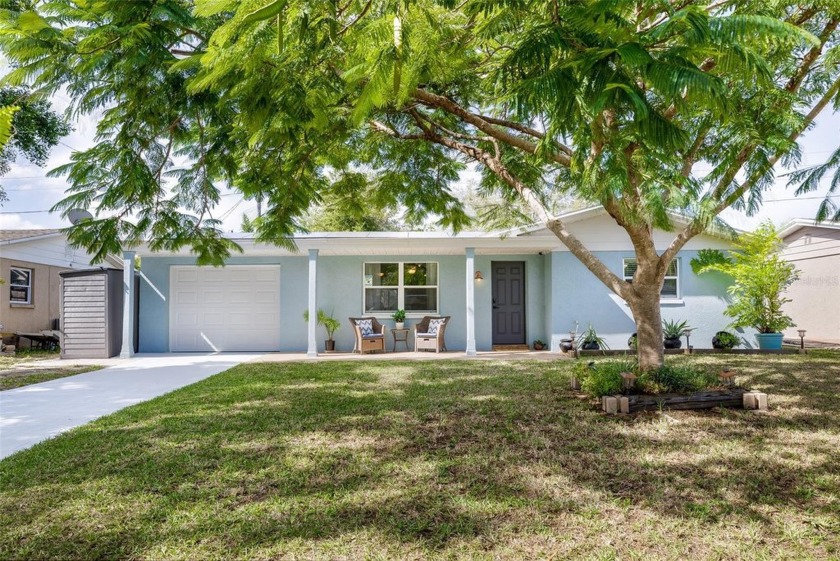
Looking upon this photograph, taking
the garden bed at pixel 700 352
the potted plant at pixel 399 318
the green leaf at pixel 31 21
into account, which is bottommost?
the garden bed at pixel 700 352

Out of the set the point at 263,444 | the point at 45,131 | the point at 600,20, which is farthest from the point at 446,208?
the point at 45,131

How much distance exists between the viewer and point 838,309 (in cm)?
1493

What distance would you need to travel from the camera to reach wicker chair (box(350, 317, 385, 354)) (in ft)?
36.3

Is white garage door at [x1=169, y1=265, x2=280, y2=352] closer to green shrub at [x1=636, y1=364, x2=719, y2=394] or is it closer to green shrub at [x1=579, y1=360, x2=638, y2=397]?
green shrub at [x1=579, y1=360, x2=638, y2=397]

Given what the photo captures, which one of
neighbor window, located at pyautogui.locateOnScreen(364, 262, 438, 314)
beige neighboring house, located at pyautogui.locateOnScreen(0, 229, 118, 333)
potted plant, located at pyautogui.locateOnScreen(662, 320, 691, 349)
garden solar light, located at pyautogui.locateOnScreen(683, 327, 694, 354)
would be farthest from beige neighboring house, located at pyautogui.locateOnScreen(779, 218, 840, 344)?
beige neighboring house, located at pyautogui.locateOnScreen(0, 229, 118, 333)

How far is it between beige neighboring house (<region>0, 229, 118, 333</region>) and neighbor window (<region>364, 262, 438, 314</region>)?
8.21 meters

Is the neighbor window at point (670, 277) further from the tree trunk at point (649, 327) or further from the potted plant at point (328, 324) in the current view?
the potted plant at point (328, 324)

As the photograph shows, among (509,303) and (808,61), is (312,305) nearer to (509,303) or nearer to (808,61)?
(509,303)

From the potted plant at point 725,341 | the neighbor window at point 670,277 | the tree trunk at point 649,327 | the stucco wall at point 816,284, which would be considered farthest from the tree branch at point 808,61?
the stucco wall at point 816,284

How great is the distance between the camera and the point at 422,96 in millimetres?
5070

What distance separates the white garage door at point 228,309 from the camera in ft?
39.0

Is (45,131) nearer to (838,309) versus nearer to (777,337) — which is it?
(777,337)

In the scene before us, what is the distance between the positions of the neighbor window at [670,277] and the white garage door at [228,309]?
8305 mm

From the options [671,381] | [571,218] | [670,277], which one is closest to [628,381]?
[671,381]
